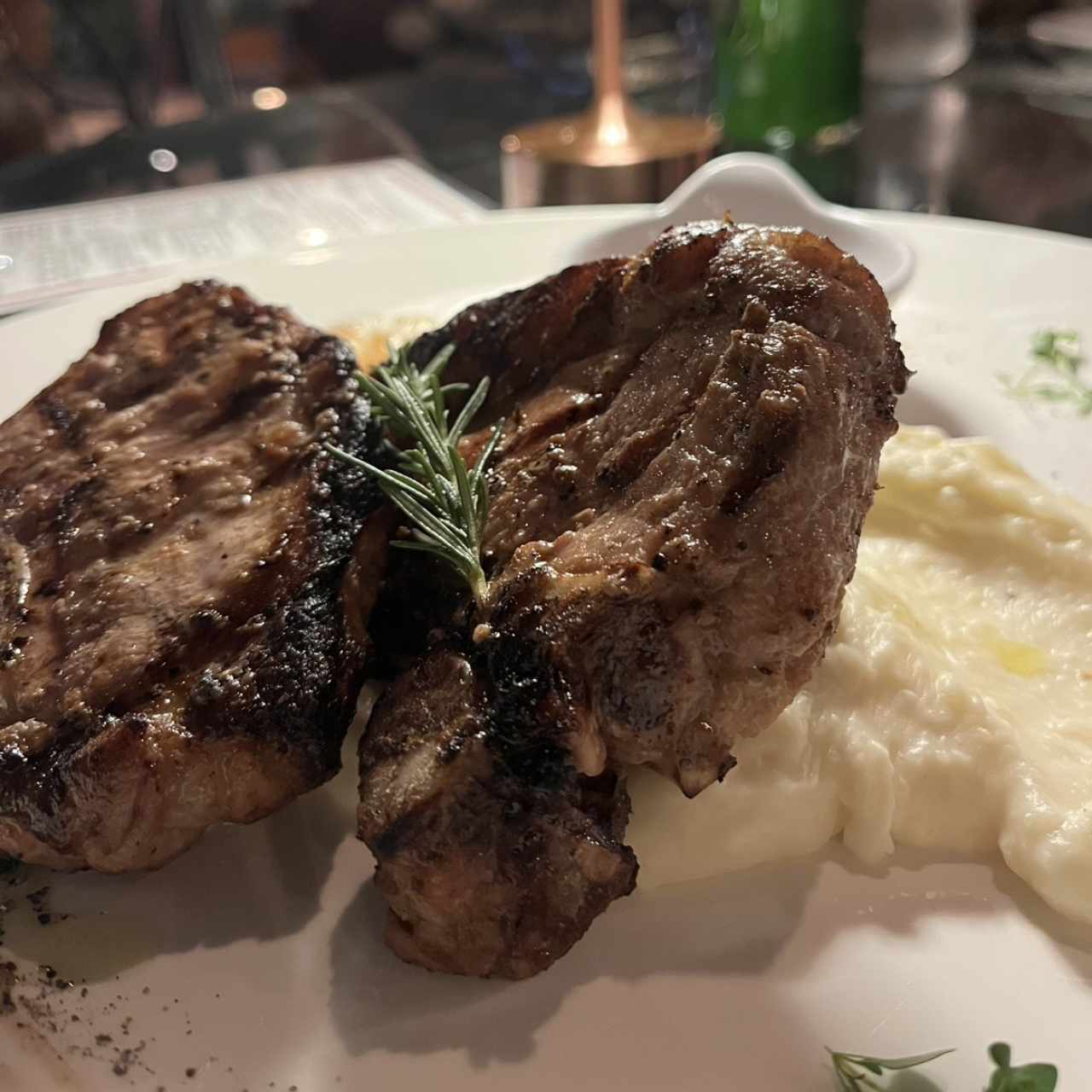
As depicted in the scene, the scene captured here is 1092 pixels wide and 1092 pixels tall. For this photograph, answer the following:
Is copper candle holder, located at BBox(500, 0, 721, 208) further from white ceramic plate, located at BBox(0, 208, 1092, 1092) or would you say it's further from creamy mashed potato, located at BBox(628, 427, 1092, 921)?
white ceramic plate, located at BBox(0, 208, 1092, 1092)

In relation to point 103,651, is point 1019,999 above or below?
below

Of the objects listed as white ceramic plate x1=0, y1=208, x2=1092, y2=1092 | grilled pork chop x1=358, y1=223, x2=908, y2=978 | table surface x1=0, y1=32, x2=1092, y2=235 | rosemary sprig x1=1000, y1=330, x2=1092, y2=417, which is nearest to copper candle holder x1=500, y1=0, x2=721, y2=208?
table surface x1=0, y1=32, x2=1092, y2=235

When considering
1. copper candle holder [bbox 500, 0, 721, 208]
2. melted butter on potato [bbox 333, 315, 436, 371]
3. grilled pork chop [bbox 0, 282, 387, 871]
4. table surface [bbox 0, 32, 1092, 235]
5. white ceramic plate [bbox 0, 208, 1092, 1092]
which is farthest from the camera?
table surface [bbox 0, 32, 1092, 235]

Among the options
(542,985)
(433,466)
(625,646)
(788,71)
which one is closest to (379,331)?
(433,466)

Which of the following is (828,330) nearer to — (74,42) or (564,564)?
(564,564)

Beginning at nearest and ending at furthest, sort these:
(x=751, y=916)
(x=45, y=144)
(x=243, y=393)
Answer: (x=751, y=916), (x=243, y=393), (x=45, y=144)

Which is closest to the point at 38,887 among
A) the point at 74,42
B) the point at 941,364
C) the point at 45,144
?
the point at 941,364

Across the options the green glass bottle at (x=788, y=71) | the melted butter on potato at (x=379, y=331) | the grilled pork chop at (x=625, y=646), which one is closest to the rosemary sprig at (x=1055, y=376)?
the grilled pork chop at (x=625, y=646)
